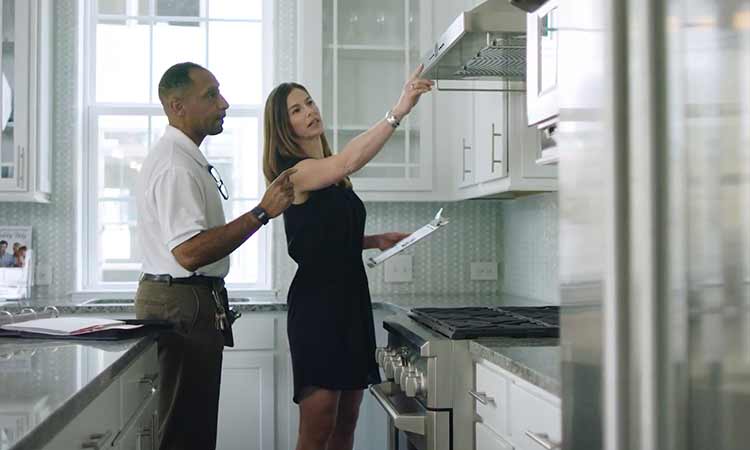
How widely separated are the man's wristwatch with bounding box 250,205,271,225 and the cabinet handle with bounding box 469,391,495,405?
757 mm

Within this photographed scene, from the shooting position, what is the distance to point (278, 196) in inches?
101

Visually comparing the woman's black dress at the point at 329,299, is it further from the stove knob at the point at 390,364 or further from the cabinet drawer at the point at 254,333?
the cabinet drawer at the point at 254,333

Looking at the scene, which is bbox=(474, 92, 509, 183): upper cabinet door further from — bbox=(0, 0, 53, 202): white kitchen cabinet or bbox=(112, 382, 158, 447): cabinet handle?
bbox=(0, 0, 53, 202): white kitchen cabinet

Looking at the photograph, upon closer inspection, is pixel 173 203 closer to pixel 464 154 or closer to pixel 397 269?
pixel 464 154

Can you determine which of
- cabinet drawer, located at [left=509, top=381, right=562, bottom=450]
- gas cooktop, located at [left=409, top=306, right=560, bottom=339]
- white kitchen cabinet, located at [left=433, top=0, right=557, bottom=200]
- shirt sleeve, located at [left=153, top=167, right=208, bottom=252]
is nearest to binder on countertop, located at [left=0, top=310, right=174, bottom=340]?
shirt sleeve, located at [left=153, top=167, right=208, bottom=252]

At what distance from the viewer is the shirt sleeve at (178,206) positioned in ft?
7.77

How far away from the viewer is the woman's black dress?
104 inches

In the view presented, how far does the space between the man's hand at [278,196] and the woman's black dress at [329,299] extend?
130 mm

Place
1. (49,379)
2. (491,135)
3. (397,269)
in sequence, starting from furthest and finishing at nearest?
(397,269) → (491,135) → (49,379)

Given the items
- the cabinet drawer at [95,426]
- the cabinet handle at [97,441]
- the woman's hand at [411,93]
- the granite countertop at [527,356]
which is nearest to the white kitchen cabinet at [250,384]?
the woman's hand at [411,93]

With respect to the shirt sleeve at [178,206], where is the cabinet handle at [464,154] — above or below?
above

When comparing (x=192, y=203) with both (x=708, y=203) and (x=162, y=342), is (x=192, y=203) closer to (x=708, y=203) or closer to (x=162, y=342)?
(x=162, y=342)

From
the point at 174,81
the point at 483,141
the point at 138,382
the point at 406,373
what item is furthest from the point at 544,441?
the point at 483,141

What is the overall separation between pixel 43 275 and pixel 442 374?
2282 mm
